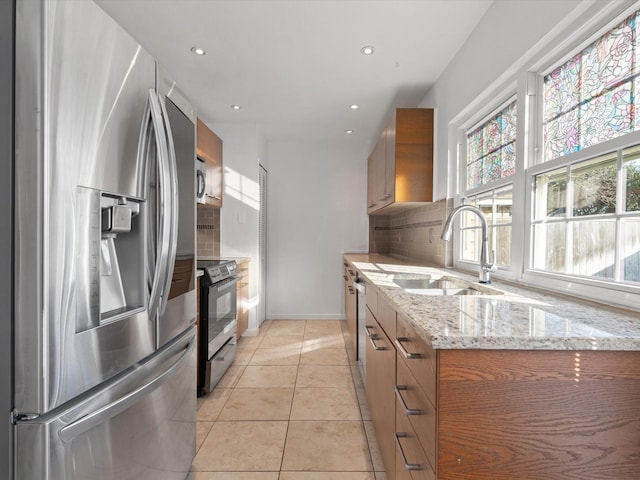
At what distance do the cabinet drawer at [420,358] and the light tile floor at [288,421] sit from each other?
0.91m

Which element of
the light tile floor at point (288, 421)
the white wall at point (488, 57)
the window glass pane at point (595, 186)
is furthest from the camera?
the light tile floor at point (288, 421)

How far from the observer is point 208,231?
13.0 ft

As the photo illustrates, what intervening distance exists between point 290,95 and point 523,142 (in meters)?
2.07

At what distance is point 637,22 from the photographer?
115 cm

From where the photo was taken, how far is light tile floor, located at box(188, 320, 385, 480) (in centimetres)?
166

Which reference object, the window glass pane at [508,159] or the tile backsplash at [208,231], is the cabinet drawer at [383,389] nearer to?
the window glass pane at [508,159]

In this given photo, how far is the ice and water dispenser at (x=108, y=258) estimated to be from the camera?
0.88 m

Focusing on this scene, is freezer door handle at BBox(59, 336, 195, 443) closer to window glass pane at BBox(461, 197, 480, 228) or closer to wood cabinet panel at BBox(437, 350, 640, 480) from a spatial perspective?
wood cabinet panel at BBox(437, 350, 640, 480)

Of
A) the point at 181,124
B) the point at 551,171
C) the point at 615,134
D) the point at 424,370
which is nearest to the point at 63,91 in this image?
the point at 181,124

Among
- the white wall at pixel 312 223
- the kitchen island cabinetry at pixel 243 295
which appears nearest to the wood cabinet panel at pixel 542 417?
the kitchen island cabinetry at pixel 243 295

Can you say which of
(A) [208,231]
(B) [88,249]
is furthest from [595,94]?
(A) [208,231]

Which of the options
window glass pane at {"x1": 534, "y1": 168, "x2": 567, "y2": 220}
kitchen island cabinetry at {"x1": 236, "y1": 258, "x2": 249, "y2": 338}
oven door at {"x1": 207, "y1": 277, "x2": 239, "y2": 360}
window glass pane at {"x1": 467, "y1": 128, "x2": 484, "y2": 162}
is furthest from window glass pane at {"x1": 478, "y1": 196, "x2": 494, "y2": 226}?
kitchen island cabinetry at {"x1": 236, "y1": 258, "x2": 249, "y2": 338}

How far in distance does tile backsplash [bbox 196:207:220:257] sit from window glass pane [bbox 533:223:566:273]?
3.25m

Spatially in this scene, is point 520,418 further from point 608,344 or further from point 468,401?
point 608,344
